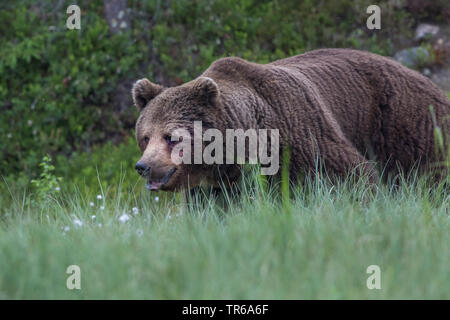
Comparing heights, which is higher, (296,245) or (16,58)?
(16,58)

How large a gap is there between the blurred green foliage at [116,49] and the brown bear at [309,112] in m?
3.62

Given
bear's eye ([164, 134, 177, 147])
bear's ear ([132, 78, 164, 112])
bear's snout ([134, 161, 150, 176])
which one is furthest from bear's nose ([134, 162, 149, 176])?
bear's ear ([132, 78, 164, 112])

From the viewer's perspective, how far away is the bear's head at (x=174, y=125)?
15.4ft

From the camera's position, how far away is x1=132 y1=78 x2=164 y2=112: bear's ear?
17.0 feet

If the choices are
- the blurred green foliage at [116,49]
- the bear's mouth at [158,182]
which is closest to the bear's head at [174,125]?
the bear's mouth at [158,182]

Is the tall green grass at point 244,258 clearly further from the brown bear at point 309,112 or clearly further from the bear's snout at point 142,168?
the brown bear at point 309,112

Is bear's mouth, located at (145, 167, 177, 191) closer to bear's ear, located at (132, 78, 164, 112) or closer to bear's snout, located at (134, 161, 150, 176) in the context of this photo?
bear's snout, located at (134, 161, 150, 176)

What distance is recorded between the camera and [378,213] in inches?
157

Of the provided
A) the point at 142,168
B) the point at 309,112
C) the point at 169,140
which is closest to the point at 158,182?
the point at 142,168
